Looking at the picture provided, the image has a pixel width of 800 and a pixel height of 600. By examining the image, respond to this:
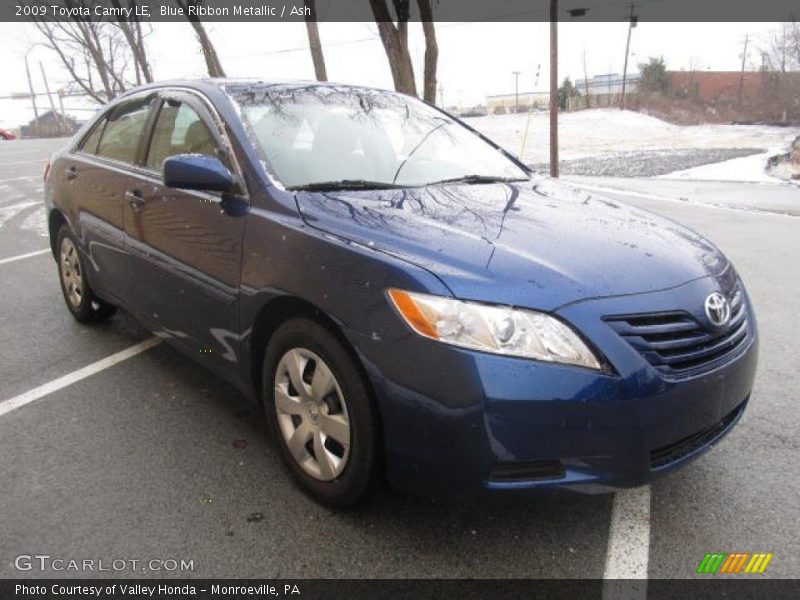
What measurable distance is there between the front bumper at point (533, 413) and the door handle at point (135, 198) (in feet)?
6.27

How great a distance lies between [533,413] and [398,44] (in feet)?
38.9

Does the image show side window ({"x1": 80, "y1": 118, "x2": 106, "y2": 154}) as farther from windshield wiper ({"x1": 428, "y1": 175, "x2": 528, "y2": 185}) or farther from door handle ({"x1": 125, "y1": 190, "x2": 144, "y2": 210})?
windshield wiper ({"x1": 428, "y1": 175, "x2": 528, "y2": 185})

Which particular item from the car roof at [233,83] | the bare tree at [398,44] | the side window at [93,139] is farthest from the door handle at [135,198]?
the bare tree at [398,44]

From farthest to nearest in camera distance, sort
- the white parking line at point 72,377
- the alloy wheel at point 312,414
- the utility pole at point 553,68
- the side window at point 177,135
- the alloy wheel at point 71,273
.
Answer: the utility pole at point 553,68 < the alloy wheel at point 71,273 < the white parking line at point 72,377 < the side window at point 177,135 < the alloy wheel at point 312,414

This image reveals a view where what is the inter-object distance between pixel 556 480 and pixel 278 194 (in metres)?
1.51

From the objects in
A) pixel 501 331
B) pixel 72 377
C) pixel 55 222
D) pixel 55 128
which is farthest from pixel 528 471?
pixel 55 128

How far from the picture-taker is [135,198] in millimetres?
3418

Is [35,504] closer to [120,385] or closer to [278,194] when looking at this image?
[120,385]

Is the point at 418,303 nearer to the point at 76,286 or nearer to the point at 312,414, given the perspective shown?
the point at 312,414

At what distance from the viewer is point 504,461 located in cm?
192

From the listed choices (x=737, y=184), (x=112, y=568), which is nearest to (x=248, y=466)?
(x=112, y=568)

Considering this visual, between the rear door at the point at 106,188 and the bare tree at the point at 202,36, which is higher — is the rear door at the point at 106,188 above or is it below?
below

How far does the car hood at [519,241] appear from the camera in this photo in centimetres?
202

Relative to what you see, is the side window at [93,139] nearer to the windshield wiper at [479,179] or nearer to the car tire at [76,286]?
the car tire at [76,286]
